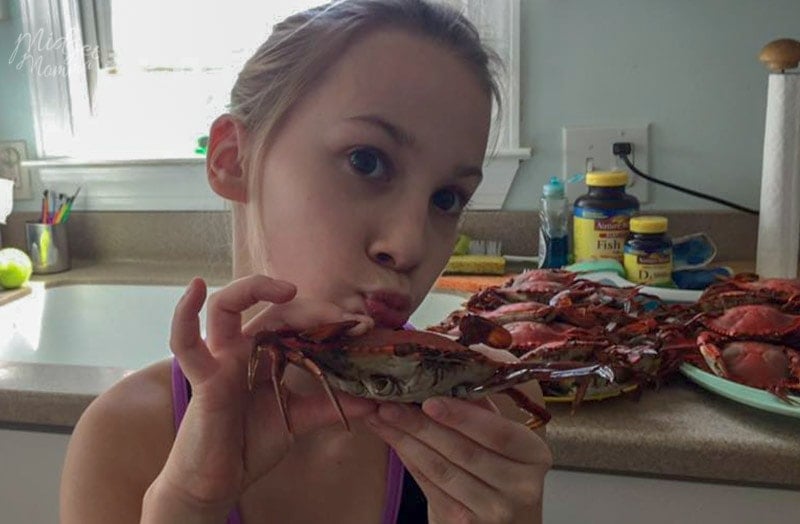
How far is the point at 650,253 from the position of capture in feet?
4.07

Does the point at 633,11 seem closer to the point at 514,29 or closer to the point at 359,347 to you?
the point at 514,29

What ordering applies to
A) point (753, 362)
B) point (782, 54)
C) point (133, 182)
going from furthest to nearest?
point (133, 182) < point (782, 54) < point (753, 362)

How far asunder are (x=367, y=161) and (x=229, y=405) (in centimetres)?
22

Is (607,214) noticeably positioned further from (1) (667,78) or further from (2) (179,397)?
(2) (179,397)

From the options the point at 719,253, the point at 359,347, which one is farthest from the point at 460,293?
the point at 359,347

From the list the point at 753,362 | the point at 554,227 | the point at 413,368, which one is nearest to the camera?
the point at 413,368

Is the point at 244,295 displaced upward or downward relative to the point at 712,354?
upward

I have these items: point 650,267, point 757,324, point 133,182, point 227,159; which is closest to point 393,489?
point 227,159

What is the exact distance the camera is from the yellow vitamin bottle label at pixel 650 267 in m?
1.24

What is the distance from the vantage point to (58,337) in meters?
1.54

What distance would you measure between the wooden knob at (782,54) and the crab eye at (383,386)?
1011 mm

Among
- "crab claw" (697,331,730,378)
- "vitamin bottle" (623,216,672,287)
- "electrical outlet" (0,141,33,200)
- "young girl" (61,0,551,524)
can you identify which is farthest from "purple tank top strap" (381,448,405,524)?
"electrical outlet" (0,141,33,200)

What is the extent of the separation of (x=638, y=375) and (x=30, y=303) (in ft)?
3.76

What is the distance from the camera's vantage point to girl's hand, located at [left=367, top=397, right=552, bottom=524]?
569 mm
